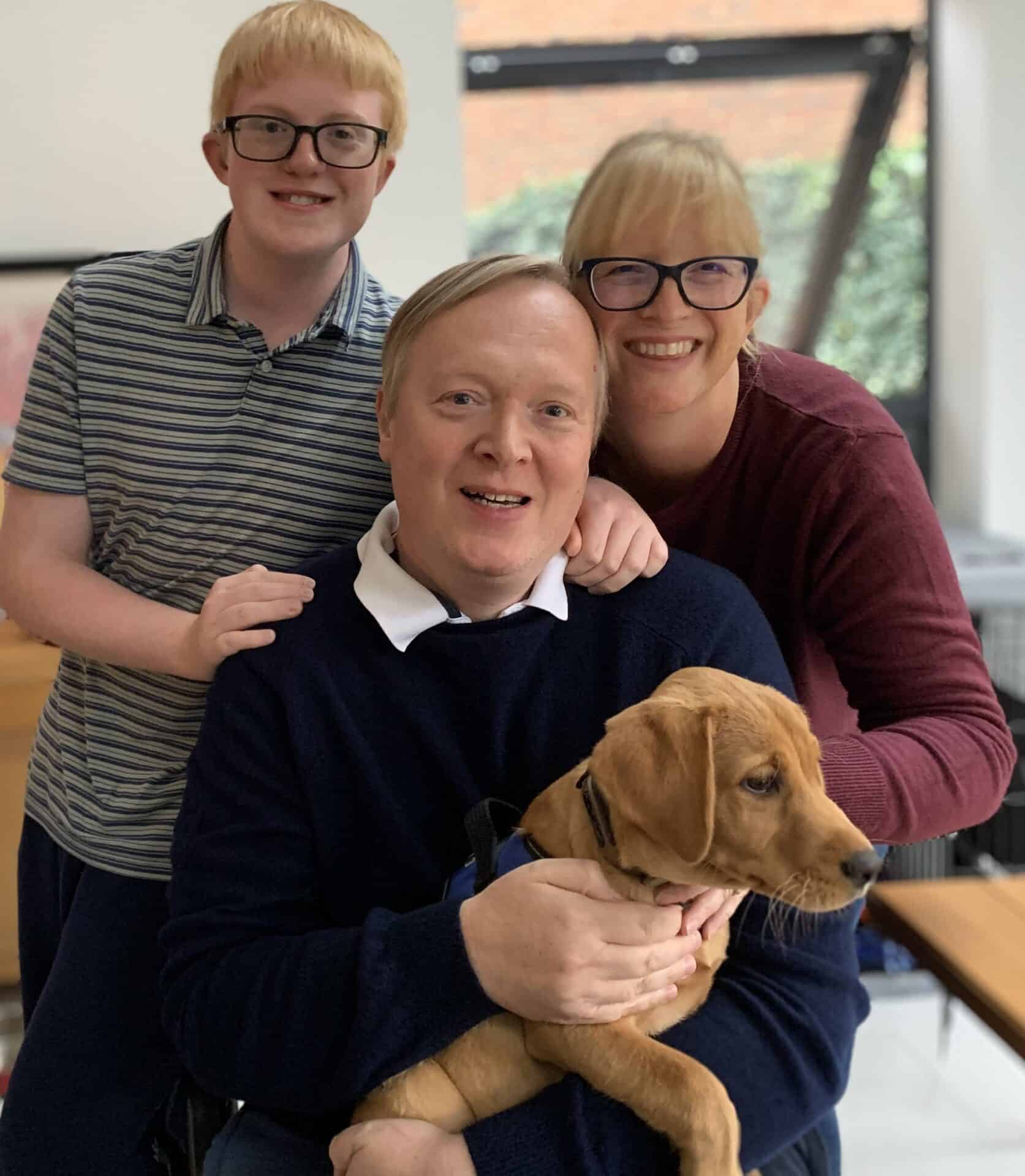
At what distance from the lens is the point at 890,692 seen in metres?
1.42

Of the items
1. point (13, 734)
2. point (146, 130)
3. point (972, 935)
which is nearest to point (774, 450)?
point (972, 935)

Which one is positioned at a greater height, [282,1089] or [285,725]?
[285,725]

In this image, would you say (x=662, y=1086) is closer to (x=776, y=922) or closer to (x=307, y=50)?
(x=776, y=922)

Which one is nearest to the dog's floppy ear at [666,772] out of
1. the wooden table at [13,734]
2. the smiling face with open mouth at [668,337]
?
the smiling face with open mouth at [668,337]

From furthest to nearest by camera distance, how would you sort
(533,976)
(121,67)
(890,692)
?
(121,67) → (890,692) → (533,976)

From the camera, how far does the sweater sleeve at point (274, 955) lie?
1.17 metres

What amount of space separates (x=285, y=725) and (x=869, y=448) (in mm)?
701

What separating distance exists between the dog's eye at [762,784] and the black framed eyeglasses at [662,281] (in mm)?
567

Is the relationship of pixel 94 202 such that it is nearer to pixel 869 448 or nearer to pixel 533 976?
pixel 869 448

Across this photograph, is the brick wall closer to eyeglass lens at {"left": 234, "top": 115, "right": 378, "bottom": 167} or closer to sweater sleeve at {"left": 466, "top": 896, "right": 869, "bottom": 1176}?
eyeglass lens at {"left": 234, "top": 115, "right": 378, "bottom": 167}

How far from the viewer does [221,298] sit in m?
1.57

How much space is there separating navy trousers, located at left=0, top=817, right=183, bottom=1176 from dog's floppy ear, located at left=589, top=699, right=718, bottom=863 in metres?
0.75

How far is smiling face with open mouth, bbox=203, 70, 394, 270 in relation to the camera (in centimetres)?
149

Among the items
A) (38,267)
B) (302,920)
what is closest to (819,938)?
(302,920)
